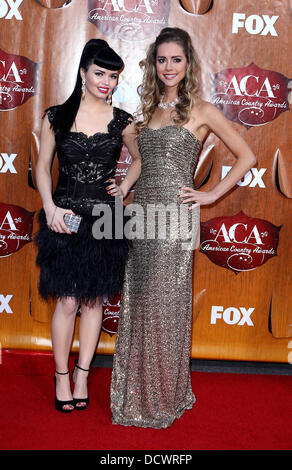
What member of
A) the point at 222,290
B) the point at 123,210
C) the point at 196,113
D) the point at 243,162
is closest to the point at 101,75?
the point at 196,113

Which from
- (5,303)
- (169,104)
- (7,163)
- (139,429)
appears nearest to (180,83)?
(169,104)

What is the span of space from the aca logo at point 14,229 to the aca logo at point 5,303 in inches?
11.2

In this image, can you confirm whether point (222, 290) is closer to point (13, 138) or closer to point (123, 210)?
point (123, 210)

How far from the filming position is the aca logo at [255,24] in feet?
9.38

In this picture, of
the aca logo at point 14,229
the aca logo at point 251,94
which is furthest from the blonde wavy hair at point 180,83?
the aca logo at point 14,229

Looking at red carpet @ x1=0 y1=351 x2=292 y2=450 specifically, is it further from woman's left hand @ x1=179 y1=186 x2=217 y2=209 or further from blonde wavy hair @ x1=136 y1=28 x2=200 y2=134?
blonde wavy hair @ x1=136 y1=28 x2=200 y2=134

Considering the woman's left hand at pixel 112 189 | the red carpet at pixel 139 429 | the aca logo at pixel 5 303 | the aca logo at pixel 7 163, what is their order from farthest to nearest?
the aca logo at pixel 5 303 → the aca logo at pixel 7 163 → the woman's left hand at pixel 112 189 → the red carpet at pixel 139 429

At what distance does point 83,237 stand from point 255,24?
175 cm

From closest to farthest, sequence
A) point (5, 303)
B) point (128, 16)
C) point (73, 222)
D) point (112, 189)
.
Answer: point (73, 222) < point (112, 189) < point (128, 16) < point (5, 303)

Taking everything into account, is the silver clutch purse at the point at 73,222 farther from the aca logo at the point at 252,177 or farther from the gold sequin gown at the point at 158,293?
the aca logo at the point at 252,177

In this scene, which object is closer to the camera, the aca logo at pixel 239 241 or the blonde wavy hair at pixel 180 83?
the blonde wavy hair at pixel 180 83

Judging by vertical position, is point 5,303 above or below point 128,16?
below

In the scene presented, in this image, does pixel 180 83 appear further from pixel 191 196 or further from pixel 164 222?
pixel 164 222

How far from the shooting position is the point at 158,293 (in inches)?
89.5
